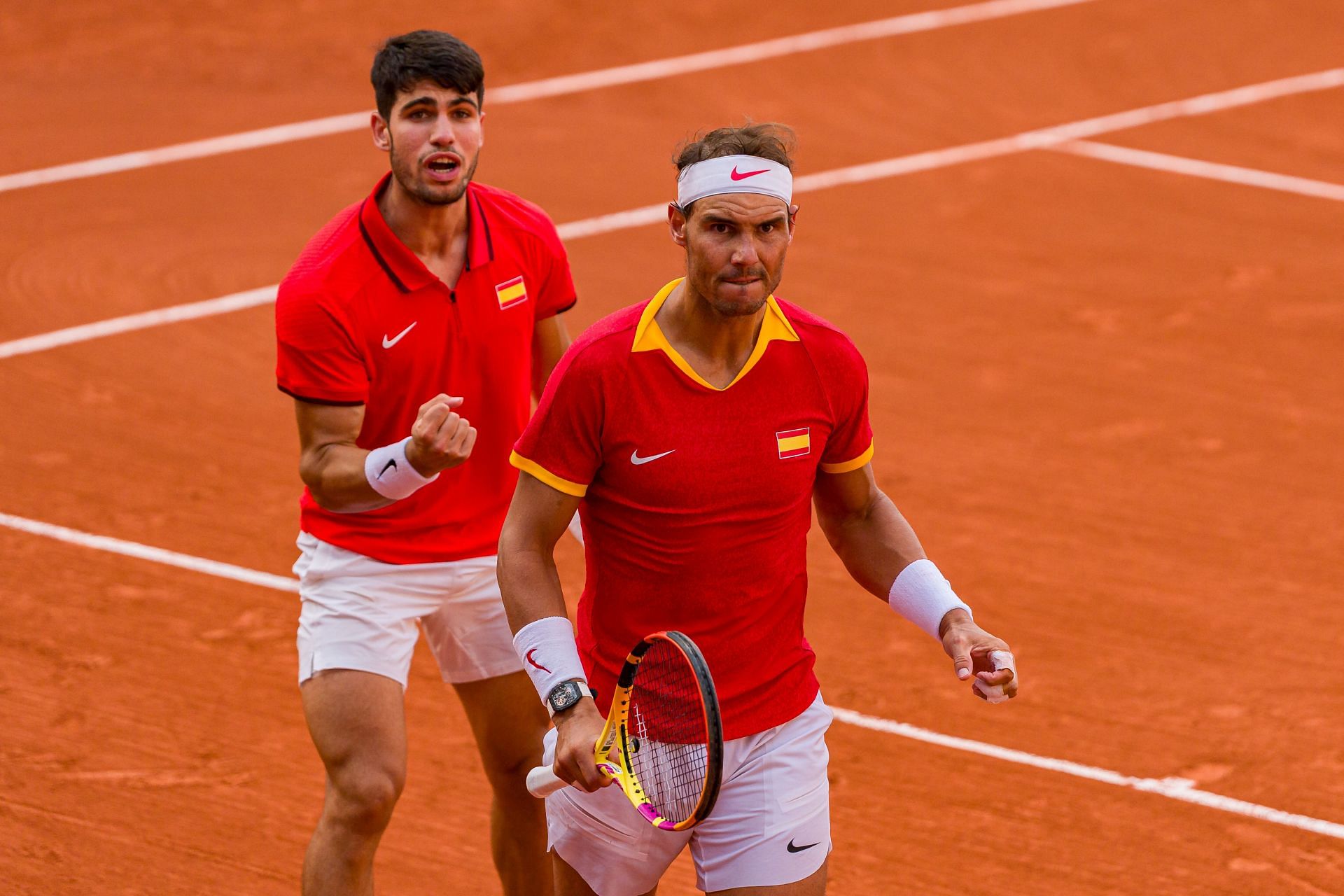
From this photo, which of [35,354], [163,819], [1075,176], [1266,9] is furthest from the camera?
[1266,9]

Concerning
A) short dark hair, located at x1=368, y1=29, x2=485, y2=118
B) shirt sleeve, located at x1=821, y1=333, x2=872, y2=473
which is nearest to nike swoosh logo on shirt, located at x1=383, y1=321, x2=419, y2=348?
short dark hair, located at x1=368, y1=29, x2=485, y2=118

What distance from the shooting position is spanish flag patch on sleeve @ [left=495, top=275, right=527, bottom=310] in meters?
6.05

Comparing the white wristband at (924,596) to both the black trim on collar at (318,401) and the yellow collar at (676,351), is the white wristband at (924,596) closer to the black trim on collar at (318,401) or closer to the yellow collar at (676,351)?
the yellow collar at (676,351)

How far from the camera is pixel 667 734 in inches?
188

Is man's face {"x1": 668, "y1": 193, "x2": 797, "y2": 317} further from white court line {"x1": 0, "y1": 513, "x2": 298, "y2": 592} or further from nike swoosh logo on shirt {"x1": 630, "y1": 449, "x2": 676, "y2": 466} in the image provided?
white court line {"x1": 0, "y1": 513, "x2": 298, "y2": 592}

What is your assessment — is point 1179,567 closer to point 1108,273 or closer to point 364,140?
point 1108,273

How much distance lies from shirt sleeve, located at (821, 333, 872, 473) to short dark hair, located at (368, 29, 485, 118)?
64.1 inches

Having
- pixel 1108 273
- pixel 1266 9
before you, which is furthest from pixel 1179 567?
pixel 1266 9

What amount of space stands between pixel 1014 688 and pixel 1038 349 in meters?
7.97

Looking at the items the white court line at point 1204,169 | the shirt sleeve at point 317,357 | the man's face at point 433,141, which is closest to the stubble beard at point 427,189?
the man's face at point 433,141

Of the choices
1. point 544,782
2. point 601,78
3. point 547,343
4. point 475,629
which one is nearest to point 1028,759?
point 475,629

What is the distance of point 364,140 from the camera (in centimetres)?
1661

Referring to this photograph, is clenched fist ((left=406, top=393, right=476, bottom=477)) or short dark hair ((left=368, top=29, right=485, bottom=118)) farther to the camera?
short dark hair ((left=368, top=29, right=485, bottom=118))

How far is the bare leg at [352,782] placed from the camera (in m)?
5.69
